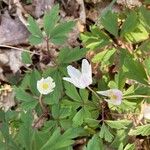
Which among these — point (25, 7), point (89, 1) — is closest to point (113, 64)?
point (89, 1)

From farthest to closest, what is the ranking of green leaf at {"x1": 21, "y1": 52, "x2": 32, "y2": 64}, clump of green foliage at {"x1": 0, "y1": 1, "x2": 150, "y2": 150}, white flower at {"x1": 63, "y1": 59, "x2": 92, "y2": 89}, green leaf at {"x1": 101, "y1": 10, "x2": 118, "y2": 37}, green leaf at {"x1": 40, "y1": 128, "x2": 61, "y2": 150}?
green leaf at {"x1": 21, "y1": 52, "x2": 32, "y2": 64}, green leaf at {"x1": 101, "y1": 10, "x2": 118, "y2": 37}, clump of green foliage at {"x1": 0, "y1": 1, "x2": 150, "y2": 150}, white flower at {"x1": 63, "y1": 59, "x2": 92, "y2": 89}, green leaf at {"x1": 40, "y1": 128, "x2": 61, "y2": 150}

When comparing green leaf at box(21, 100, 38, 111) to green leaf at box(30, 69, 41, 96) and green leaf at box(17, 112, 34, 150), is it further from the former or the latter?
green leaf at box(17, 112, 34, 150)

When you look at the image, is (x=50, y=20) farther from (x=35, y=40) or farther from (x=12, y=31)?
(x=12, y=31)

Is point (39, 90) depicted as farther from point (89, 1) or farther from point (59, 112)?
point (89, 1)

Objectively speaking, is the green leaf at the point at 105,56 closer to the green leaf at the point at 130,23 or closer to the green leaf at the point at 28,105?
the green leaf at the point at 130,23

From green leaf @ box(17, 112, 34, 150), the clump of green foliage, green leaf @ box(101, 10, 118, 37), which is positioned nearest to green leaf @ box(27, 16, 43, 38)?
the clump of green foliage

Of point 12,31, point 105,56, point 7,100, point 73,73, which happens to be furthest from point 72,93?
point 12,31
